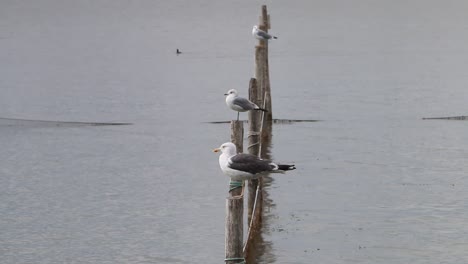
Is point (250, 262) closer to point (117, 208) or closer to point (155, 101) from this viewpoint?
point (117, 208)

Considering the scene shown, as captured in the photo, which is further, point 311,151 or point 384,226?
point 311,151

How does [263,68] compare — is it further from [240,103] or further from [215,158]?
[240,103]

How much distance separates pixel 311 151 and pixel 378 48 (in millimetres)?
46399

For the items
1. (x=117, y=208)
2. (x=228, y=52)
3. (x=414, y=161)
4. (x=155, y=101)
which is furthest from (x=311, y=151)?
(x=228, y=52)

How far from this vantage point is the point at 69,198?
79.4 ft

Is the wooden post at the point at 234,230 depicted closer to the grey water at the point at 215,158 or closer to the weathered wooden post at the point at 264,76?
the grey water at the point at 215,158

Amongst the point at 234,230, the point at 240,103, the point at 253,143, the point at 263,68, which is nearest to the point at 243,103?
the point at 240,103

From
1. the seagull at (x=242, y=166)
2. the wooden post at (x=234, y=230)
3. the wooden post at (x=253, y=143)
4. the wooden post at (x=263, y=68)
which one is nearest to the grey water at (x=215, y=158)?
the wooden post at (x=253, y=143)

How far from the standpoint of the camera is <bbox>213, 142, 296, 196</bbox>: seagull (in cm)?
1489

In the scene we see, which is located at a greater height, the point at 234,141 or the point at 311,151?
the point at 234,141

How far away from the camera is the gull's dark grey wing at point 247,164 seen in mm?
14922

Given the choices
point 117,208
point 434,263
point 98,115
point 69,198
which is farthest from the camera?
point 98,115

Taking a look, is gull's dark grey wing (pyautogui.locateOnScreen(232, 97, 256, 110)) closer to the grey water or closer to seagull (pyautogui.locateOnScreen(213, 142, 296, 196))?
the grey water

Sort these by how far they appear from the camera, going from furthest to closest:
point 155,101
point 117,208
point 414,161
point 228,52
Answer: point 228,52
point 155,101
point 414,161
point 117,208
